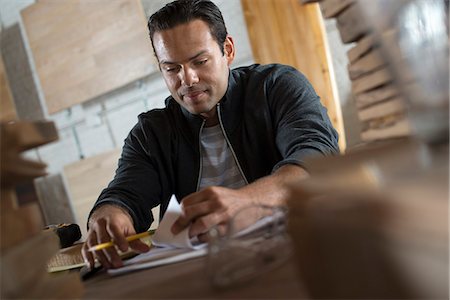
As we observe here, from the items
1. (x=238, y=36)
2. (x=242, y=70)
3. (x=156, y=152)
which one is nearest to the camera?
(x=156, y=152)

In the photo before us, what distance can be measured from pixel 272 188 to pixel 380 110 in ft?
1.75

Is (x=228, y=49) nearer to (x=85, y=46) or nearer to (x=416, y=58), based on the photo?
(x=416, y=58)

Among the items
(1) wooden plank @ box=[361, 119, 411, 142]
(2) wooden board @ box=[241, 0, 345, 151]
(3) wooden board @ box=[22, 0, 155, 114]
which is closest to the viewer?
(1) wooden plank @ box=[361, 119, 411, 142]

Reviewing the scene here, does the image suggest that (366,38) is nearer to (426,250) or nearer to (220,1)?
(426,250)

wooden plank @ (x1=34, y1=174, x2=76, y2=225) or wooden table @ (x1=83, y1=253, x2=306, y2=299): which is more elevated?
wooden table @ (x1=83, y1=253, x2=306, y2=299)

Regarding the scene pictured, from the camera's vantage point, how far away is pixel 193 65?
75.6 inches

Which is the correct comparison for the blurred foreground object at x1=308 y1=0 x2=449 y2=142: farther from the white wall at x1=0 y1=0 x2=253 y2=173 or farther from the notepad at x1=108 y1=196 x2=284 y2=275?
the white wall at x1=0 y1=0 x2=253 y2=173

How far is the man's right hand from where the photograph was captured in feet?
3.90

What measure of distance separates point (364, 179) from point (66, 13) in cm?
405

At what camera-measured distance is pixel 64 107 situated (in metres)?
4.31

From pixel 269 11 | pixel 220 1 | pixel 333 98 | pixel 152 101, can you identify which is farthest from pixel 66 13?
pixel 333 98

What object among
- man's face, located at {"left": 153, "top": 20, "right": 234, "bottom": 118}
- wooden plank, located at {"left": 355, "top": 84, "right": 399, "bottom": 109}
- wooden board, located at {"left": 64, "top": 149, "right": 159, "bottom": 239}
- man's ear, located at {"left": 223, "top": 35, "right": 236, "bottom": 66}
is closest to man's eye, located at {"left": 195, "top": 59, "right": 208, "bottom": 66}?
man's face, located at {"left": 153, "top": 20, "right": 234, "bottom": 118}

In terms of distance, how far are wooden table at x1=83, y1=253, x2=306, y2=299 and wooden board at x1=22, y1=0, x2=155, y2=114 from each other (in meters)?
2.89

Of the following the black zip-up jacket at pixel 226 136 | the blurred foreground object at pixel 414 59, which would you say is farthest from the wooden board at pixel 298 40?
the blurred foreground object at pixel 414 59
